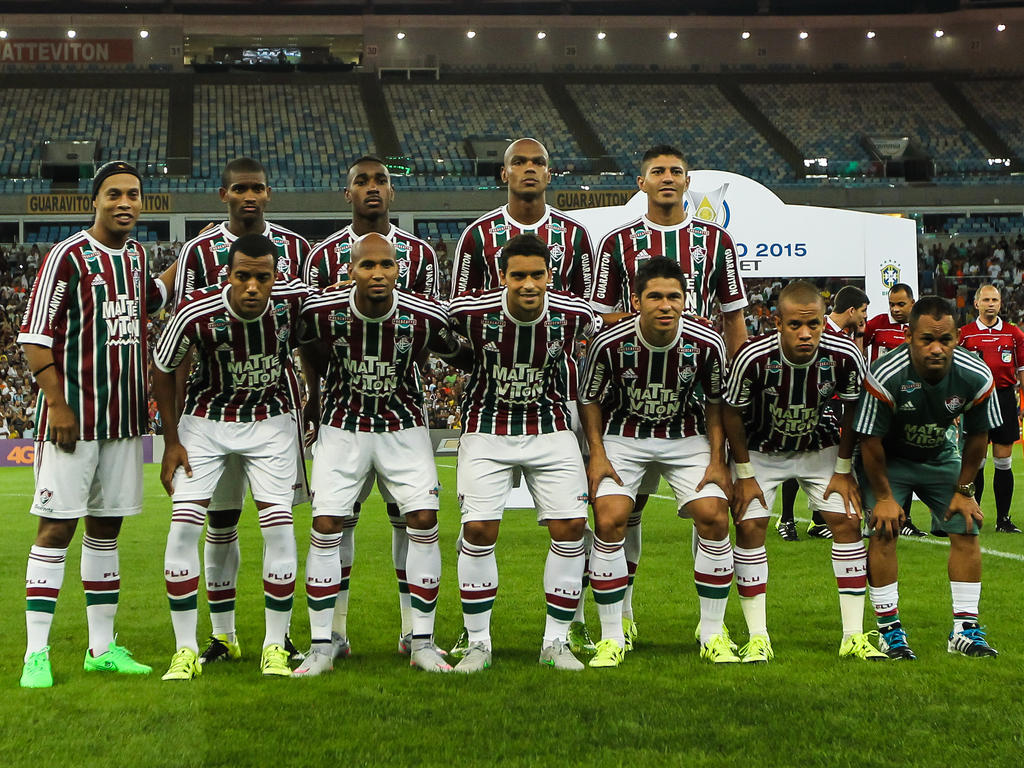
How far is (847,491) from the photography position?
556 cm

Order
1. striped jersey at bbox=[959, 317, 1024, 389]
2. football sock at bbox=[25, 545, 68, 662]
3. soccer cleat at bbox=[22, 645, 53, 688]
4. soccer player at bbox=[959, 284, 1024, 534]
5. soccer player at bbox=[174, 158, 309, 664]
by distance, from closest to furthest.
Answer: soccer cleat at bbox=[22, 645, 53, 688], football sock at bbox=[25, 545, 68, 662], soccer player at bbox=[174, 158, 309, 664], soccer player at bbox=[959, 284, 1024, 534], striped jersey at bbox=[959, 317, 1024, 389]

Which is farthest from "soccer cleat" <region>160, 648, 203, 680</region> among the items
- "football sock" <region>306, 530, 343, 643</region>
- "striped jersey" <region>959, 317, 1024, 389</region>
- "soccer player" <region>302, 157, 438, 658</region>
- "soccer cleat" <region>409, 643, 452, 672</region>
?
"striped jersey" <region>959, 317, 1024, 389</region>

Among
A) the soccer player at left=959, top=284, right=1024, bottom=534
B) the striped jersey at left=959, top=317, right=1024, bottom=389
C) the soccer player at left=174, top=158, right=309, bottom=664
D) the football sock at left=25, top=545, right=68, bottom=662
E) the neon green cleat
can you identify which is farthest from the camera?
the striped jersey at left=959, top=317, right=1024, bottom=389

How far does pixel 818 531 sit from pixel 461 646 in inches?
205

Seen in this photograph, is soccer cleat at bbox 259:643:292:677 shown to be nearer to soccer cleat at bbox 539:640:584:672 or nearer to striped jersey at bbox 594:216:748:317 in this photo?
soccer cleat at bbox 539:640:584:672

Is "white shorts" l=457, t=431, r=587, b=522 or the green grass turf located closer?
the green grass turf

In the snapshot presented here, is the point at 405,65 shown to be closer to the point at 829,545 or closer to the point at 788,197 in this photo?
the point at 788,197

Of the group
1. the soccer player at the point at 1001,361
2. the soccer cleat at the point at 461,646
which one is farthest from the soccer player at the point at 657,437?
the soccer player at the point at 1001,361

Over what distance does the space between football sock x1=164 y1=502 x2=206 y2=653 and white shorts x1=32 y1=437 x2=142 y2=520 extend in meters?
0.24

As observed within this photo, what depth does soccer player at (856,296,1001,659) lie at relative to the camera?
17.7 feet

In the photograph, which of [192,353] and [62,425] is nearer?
[62,425]

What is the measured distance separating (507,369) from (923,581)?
3.71 metres

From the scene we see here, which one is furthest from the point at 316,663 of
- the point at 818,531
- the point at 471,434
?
the point at 818,531

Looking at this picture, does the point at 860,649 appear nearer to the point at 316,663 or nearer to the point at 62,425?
the point at 316,663
